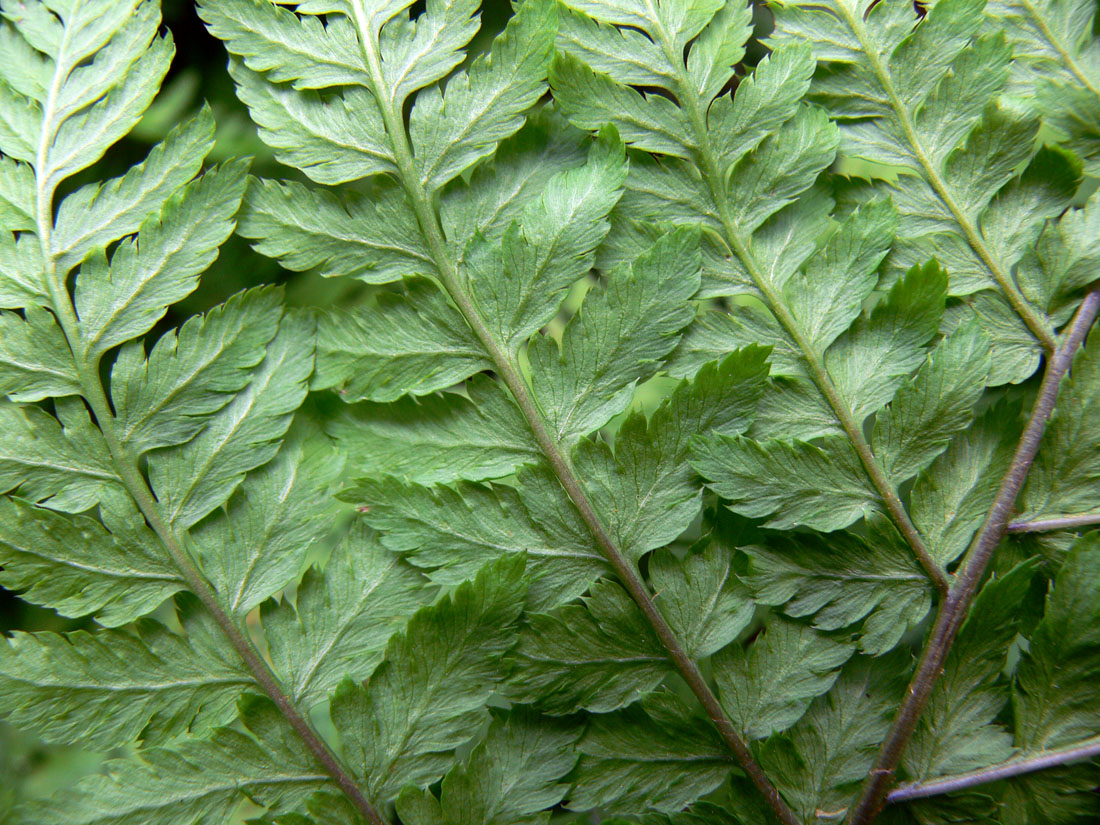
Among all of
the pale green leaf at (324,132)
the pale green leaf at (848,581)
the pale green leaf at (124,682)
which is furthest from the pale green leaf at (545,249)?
the pale green leaf at (124,682)

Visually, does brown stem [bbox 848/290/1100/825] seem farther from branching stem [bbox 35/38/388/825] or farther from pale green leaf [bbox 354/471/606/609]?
branching stem [bbox 35/38/388/825]

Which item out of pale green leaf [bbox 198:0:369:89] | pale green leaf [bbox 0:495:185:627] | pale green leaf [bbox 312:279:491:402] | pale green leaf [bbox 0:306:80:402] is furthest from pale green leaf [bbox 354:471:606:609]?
pale green leaf [bbox 198:0:369:89]

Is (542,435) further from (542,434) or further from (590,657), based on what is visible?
(590,657)

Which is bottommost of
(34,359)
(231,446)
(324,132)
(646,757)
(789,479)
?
(646,757)

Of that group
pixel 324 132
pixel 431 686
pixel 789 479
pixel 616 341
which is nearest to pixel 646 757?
pixel 431 686

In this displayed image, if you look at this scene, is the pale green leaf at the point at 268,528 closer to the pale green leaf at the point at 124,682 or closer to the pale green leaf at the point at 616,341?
the pale green leaf at the point at 124,682

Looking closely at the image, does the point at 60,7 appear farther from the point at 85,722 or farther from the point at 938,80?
the point at 938,80

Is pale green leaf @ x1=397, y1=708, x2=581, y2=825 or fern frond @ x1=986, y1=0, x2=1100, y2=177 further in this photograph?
fern frond @ x1=986, y1=0, x2=1100, y2=177

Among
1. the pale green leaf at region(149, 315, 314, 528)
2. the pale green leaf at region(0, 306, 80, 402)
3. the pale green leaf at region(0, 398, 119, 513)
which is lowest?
the pale green leaf at region(149, 315, 314, 528)
